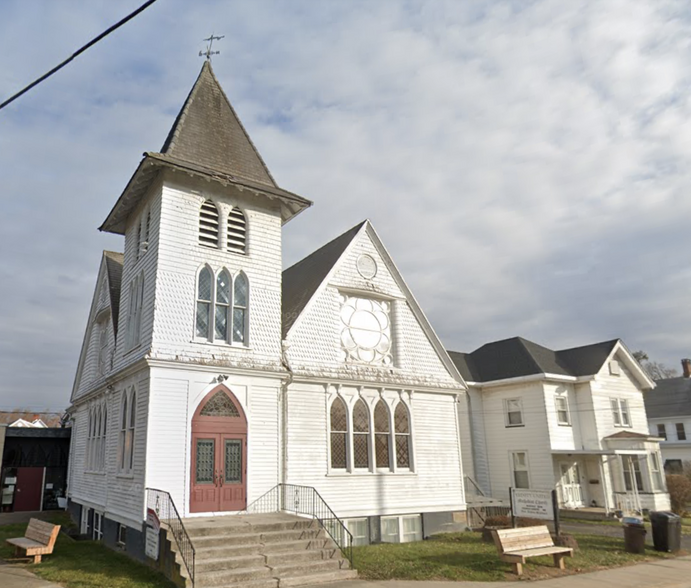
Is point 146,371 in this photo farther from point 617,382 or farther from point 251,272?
point 617,382

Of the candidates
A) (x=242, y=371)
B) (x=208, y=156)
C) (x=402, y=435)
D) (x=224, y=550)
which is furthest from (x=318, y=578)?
(x=208, y=156)

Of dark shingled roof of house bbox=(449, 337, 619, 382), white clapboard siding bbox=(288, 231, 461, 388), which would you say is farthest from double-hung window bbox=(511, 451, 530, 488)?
white clapboard siding bbox=(288, 231, 461, 388)

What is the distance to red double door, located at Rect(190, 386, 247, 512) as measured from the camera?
14.3 meters

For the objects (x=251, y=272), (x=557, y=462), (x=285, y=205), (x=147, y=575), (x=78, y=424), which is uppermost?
(x=285, y=205)

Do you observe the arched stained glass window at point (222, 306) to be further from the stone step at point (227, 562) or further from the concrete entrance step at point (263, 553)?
the stone step at point (227, 562)

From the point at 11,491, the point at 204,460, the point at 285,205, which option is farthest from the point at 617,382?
the point at 11,491

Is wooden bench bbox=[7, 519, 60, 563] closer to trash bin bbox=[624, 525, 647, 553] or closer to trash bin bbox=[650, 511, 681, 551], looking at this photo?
trash bin bbox=[624, 525, 647, 553]

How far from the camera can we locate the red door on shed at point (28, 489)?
28812mm

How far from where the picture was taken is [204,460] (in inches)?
571

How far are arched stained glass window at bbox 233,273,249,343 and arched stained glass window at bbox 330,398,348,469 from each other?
3.50 m

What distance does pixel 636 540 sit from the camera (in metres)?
15.5

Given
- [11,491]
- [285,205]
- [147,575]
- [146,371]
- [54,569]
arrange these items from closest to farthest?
1. [147,575]
2. [54,569]
3. [146,371]
4. [285,205]
5. [11,491]

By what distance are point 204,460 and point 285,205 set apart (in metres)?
7.75

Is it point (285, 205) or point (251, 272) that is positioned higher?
point (285, 205)
